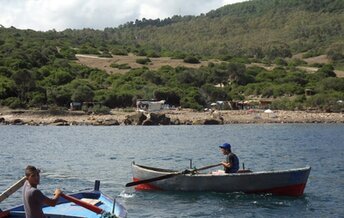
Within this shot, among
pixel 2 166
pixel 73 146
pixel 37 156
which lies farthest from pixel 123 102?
pixel 2 166

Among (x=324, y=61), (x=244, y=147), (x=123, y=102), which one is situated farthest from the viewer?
(x=324, y=61)

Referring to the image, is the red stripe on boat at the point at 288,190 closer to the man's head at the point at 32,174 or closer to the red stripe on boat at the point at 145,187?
the red stripe on boat at the point at 145,187

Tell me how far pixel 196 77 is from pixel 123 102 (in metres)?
25.4

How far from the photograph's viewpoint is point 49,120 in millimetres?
83438

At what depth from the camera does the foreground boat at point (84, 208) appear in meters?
15.2

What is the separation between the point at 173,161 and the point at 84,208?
22362 mm

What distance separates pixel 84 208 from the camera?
1691cm

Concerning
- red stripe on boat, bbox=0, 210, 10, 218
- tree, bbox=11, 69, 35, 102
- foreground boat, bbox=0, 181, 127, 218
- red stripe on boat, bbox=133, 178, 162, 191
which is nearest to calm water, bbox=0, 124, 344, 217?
red stripe on boat, bbox=133, 178, 162, 191

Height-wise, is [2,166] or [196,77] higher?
[196,77]

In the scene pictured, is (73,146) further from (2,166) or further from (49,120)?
(49,120)

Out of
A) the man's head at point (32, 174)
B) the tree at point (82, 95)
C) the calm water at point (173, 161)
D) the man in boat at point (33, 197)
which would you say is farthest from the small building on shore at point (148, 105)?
the man's head at point (32, 174)

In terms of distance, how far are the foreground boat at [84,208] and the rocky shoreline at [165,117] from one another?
204 ft

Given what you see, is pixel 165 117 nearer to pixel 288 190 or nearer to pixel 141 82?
pixel 141 82

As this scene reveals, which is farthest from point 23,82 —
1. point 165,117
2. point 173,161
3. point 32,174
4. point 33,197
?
point 32,174
